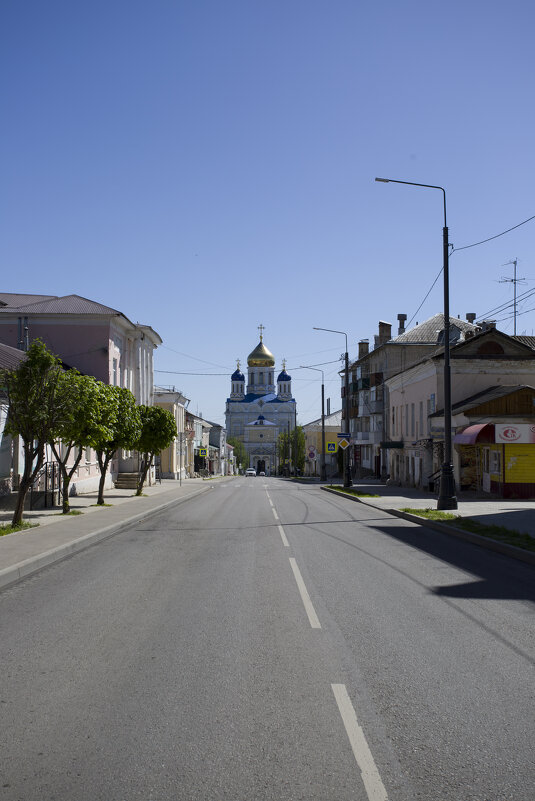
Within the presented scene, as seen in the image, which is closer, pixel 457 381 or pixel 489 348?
pixel 457 381

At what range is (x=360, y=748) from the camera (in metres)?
4.45

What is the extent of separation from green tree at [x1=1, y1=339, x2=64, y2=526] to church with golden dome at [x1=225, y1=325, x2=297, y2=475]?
141 meters

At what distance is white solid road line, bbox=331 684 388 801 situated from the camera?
3.92 metres

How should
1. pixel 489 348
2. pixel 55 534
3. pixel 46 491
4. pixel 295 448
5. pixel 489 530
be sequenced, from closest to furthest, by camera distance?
pixel 55 534 → pixel 489 530 → pixel 46 491 → pixel 489 348 → pixel 295 448

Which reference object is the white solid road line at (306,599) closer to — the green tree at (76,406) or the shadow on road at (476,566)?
the shadow on road at (476,566)

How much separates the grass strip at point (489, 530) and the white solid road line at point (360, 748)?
886 cm

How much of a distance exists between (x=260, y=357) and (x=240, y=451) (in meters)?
20.5

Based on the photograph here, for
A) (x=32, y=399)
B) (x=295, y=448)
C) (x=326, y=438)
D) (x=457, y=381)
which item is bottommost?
(x=295, y=448)

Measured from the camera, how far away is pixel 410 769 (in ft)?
13.7

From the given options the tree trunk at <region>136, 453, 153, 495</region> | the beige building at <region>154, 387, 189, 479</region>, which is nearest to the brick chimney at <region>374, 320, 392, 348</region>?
the beige building at <region>154, 387, 189, 479</region>

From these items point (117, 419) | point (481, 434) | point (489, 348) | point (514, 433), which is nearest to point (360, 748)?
point (117, 419)

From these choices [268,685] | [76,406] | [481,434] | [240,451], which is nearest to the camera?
[268,685]

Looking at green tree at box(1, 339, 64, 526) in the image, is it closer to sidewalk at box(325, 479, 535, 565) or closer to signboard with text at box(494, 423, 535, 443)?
sidewalk at box(325, 479, 535, 565)

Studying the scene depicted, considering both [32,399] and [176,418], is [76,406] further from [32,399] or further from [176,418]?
[176,418]
